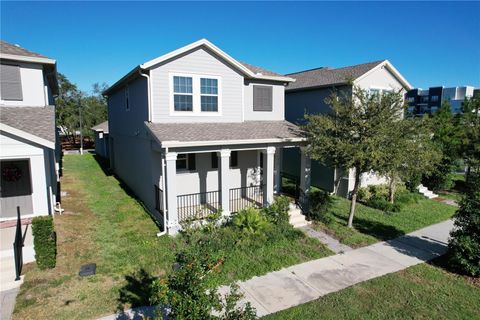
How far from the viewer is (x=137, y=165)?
14781 mm

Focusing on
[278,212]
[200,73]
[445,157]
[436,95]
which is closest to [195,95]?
[200,73]

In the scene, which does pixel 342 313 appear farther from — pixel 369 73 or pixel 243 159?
pixel 369 73

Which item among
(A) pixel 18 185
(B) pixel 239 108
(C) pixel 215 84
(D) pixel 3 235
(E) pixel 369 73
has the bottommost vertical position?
(D) pixel 3 235

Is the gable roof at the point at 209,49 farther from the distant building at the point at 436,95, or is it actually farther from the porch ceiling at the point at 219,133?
the distant building at the point at 436,95

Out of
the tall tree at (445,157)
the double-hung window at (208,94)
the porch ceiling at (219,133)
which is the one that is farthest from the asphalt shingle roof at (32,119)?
the tall tree at (445,157)

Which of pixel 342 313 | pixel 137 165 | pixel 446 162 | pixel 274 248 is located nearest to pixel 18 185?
pixel 137 165

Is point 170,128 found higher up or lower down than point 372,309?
higher up

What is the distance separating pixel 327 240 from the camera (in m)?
10.7

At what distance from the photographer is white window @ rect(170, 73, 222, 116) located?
1178 cm

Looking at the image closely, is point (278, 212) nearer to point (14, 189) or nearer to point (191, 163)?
point (191, 163)

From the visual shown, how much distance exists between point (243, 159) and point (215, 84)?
3.72 m

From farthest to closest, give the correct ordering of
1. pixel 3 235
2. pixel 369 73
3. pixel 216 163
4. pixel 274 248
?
1. pixel 369 73
2. pixel 216 163
3. pixel 274 248
4. pixel 3 235

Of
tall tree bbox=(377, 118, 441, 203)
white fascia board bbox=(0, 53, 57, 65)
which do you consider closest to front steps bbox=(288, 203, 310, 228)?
tall tree bbox=(377, 118, 441, 203)

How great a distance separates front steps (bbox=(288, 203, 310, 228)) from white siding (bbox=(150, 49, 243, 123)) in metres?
4.56
